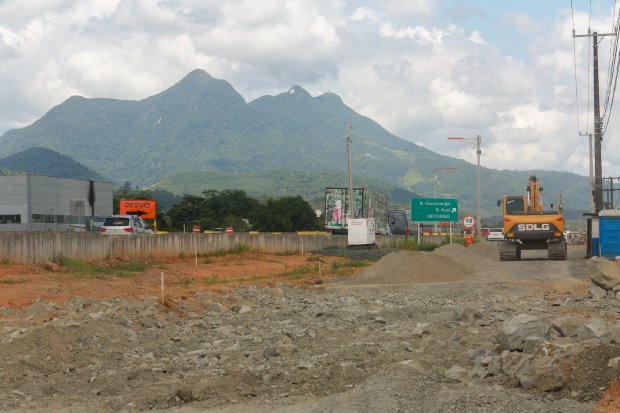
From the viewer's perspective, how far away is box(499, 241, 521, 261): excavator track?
41.4m

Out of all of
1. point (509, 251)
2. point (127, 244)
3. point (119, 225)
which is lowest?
point (509, 251)

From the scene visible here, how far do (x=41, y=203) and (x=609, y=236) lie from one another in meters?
79.5

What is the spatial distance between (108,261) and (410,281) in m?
12.7

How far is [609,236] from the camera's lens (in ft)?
120

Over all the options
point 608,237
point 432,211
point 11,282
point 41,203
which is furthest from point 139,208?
point 41,203

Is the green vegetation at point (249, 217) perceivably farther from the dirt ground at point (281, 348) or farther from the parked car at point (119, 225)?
the dirt ground at point (281, 348)

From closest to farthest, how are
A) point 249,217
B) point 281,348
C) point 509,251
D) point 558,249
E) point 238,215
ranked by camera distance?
point 281,348
point 558,249
point 509,251
point 238,215
point 249,217

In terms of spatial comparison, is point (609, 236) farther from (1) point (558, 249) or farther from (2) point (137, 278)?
(2) point (137, 278)

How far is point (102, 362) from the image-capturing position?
13.0 m

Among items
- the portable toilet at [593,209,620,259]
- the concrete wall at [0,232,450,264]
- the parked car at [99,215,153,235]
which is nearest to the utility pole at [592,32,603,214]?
the portable toilet at [593,209,620,259]

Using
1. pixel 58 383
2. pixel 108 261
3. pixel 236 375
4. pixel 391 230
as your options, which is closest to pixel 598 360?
pixel 236 375

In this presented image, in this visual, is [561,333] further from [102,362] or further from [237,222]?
[237,222]

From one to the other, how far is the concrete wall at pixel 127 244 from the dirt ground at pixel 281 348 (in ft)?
6.26

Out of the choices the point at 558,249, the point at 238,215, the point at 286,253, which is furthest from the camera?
the point at 238,215
